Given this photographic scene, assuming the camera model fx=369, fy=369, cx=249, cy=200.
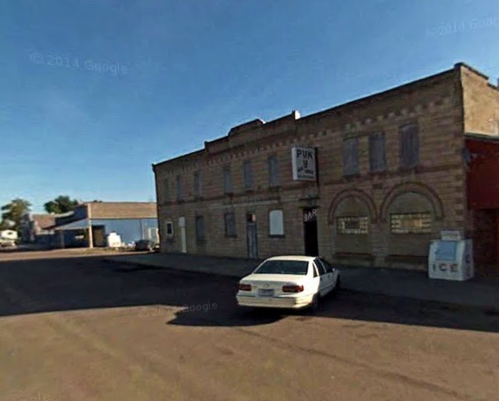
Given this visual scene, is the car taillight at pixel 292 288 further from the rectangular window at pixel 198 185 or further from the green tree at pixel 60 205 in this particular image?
the green tree at pixel 60 205

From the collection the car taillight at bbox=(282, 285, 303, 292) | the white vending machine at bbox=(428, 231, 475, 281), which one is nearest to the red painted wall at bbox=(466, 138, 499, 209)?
the white vending machine at bbox=(428, 231, 475, 281)

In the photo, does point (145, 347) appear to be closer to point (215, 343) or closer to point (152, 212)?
point (215, 343)

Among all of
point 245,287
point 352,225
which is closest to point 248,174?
point 352,225

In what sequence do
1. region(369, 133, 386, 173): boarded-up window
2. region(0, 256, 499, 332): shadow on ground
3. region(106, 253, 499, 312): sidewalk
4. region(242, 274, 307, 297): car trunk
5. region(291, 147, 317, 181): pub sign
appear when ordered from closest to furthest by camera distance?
region(0, 256, 499, 332): shadow on ground
region(242, 274, 307, 297): car trunk
region(106, 253, 499, 312): sidewalk
region(369, 133, 386, 173): boarded-up window
region(291, 147, 317, 181): pub sign

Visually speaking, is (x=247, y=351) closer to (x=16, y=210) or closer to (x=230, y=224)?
(x=230, y=224)

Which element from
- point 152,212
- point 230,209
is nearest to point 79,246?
point 152,212

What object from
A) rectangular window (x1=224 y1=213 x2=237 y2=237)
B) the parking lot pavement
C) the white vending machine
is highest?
rectangular window (x1=224 y1=213 x2=237 y2=237)

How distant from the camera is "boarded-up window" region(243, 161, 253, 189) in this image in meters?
21.8

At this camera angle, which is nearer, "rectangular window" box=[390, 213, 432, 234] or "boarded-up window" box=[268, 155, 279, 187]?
"rectangular window" box=[390, 213, 432, 234]

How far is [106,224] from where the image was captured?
4922 centimetres

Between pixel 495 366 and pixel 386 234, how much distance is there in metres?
10.1

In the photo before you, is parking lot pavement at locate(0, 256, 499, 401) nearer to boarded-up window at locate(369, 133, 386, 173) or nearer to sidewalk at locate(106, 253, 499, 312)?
sidewalk at locate(106, 253, 499, 312)

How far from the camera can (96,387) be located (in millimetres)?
5172

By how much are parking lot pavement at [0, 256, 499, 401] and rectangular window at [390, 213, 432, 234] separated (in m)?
5.03
